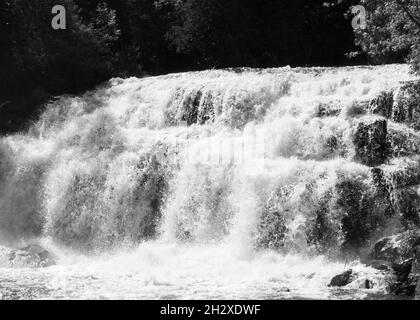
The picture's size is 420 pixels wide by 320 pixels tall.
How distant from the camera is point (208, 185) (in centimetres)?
1792

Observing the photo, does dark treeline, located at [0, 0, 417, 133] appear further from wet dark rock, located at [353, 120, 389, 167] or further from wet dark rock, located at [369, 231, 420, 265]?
wet dark rock, located at [369, 231, 420, 265]

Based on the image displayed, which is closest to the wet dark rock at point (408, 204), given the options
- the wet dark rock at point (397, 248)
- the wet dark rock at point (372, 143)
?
the wet dark rock at point (397, 248)

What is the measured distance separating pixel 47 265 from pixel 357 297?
7.33 m

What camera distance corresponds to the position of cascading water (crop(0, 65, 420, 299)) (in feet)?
49.6

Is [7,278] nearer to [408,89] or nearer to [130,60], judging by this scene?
[408,89]

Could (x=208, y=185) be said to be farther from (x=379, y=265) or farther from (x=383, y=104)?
(x=379, y=265)

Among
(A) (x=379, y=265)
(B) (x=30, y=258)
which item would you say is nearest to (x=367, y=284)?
(A) (x=379, y=265)

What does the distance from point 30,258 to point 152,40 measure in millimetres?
15171

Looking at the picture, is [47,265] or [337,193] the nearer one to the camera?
[337,193]

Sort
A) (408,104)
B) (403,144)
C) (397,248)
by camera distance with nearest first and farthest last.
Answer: (397,248)
(403,144)
(408,104)

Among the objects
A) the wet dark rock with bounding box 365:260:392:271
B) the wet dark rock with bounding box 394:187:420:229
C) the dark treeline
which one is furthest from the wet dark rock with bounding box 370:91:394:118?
the dark treeline

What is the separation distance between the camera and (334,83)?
19.4 metres

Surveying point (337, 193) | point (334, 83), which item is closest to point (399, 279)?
point (337, 193)
